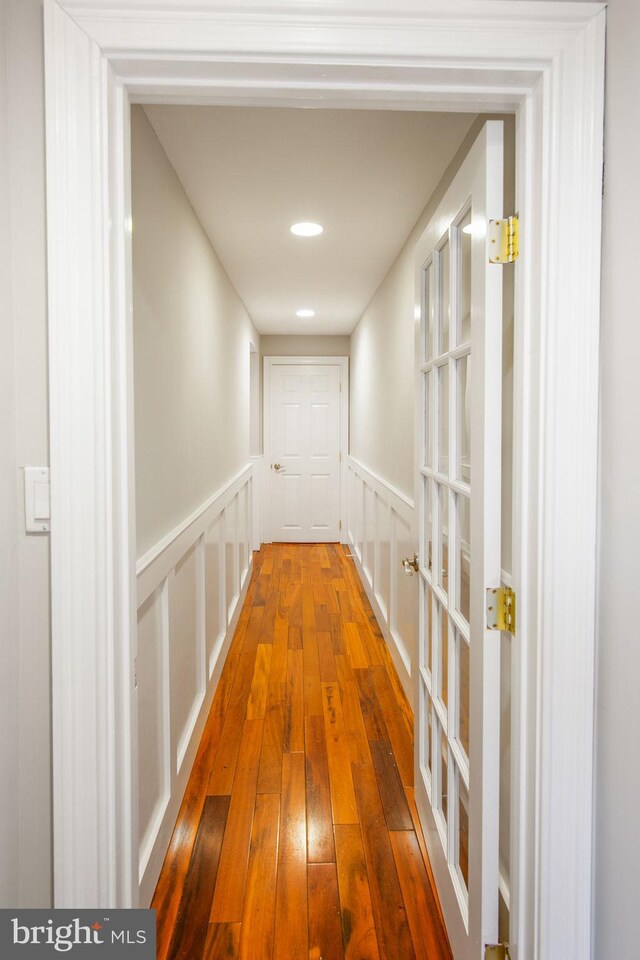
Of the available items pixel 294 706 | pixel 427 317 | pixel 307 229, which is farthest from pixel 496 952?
pixel 307 229

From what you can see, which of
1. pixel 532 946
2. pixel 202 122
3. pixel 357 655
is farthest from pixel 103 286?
pixel 357 655

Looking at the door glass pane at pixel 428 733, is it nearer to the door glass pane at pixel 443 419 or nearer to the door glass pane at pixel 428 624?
the door glass pane at pixel 428 624

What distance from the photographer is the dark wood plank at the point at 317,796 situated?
1884mm

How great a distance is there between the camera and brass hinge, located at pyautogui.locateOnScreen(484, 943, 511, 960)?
1.17 meters

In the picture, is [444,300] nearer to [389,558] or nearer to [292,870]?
[292,870]

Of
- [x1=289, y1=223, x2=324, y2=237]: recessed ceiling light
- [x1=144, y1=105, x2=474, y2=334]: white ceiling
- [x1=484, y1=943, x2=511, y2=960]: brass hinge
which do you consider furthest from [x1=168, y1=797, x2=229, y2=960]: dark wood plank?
[x1=289, y1=223, x2=324, y2=237]: recessed ceiling light

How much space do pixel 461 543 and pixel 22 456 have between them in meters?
0.98

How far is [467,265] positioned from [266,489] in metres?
5.34

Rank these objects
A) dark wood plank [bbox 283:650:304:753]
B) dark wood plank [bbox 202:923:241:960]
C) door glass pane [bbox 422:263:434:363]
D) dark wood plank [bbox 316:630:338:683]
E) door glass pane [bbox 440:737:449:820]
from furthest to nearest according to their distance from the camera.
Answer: dark wood plank [bbox 316:630:338:683] → dark wood plank [bbox 283:650:304:753] → door glass pane [bbox 422:263:434:363] → door glass pane [bbox 440:737:449:820] → dark wood plank [bbox 202:923:241:960]

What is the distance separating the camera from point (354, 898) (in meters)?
1.69

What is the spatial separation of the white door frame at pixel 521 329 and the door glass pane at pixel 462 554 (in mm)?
364

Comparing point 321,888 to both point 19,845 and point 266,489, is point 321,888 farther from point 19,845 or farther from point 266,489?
point 266,489

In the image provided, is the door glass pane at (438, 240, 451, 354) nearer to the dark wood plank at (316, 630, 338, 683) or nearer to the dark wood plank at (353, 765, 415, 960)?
the dark wood plank at (353, 765, 415, 960)

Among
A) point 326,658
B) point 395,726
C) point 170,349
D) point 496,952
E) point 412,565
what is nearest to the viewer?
point 496,952
